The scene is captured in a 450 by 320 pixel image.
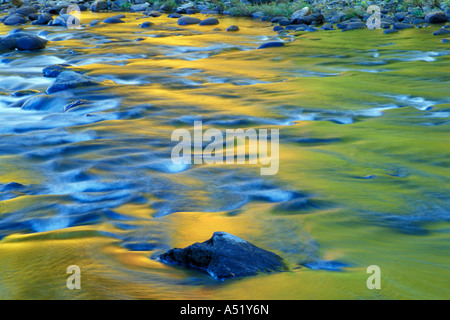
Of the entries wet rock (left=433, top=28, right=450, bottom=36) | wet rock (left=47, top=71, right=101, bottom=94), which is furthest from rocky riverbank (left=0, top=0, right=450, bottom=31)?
wet rock (left=47, top=71, right=101, bottom=94)

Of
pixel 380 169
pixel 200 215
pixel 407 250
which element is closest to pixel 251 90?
pixel 380 169

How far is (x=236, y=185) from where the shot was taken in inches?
143

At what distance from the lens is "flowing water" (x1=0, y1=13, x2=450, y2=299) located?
2312 millimetres

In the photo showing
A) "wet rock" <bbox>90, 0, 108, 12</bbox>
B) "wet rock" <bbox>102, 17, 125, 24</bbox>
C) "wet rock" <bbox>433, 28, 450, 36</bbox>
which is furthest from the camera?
"wet rock" <bbox>90, 0, 108, 12</bbox>

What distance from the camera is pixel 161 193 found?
11.5 ft

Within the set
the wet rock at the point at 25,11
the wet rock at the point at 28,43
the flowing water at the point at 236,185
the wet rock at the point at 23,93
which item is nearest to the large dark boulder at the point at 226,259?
the flowing water at the point at 236,185

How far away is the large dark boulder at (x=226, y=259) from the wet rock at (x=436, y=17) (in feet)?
36.8

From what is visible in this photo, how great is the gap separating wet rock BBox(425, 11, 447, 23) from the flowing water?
15.3 ft

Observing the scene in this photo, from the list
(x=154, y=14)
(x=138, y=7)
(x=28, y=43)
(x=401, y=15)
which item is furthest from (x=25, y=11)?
(x=401, y=15)

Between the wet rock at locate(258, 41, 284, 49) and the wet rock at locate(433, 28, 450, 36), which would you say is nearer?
the wet rock at locate(258, 41, 284, 49)

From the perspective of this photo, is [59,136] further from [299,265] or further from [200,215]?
[299,265]

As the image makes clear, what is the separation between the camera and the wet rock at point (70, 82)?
670cm

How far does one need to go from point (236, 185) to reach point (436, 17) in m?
10.2

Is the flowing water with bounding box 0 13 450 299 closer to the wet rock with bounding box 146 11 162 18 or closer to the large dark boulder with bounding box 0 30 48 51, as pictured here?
the large dark boulder with bounding box 0 30 48 51
